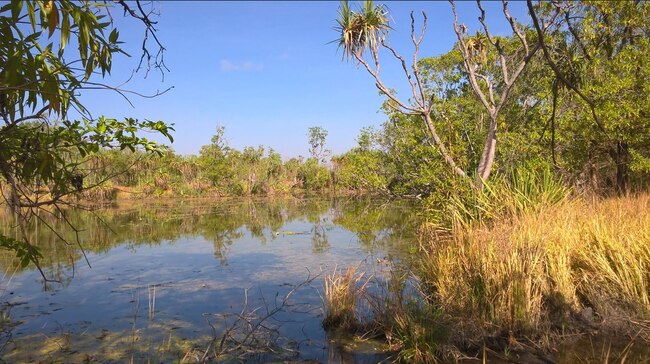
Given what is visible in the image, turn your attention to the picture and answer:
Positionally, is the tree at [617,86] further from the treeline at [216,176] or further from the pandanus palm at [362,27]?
the treeline at [216,176]

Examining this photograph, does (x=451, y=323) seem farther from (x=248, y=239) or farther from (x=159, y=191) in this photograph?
(x=159, y=191)

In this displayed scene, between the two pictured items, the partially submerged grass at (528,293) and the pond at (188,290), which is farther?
the pond at (188,290)

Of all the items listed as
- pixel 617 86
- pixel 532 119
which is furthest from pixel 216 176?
pixel 617 86

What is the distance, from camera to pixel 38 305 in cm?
677

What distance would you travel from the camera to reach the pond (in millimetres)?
4754

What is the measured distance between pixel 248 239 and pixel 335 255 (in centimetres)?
411

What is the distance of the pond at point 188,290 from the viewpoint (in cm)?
475


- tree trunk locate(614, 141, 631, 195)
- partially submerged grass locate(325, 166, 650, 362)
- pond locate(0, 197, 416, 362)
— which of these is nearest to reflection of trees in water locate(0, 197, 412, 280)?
pond locate(0, 197, 416, 362)

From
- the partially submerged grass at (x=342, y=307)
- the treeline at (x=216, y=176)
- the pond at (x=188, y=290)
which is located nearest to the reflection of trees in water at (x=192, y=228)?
the pond at (x=188, y=290)

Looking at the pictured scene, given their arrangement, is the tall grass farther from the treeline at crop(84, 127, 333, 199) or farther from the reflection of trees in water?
the treeline at crop(84, 127, 333, 199)

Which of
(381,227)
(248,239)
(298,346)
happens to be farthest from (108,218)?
(298,346)

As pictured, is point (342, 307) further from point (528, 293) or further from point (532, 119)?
point (532, 119)

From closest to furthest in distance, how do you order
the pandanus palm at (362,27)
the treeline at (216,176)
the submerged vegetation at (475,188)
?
the submerged vegetation at (475,188)
the pandanus palm at (362,27)
the treeline at (216,176)

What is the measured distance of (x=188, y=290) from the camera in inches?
297
